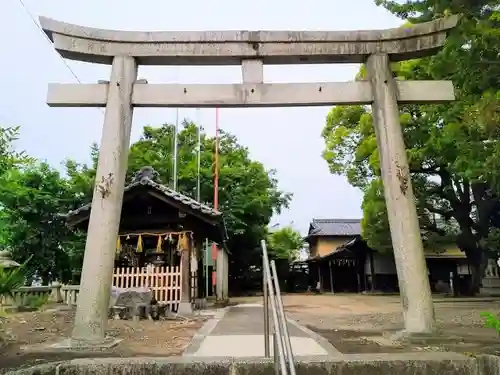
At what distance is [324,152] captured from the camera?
83.8ft

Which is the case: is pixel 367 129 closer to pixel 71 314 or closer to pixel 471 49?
pixel 471 49

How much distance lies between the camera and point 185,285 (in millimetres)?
13242

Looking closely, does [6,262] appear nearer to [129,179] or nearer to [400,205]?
[400,205]

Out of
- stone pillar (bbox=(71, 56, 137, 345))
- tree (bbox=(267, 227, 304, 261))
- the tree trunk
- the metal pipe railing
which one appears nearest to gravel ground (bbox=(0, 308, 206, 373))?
stone pillar (bbox=(71, 56, 137, 345))

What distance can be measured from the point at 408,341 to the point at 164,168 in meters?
23.5


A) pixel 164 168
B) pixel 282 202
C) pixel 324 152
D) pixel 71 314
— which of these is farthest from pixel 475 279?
pixel 71 314

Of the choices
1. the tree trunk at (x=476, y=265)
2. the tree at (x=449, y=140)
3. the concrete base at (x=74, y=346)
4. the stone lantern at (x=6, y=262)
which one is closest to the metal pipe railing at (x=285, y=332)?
the concrete base at (x=74, y=346)

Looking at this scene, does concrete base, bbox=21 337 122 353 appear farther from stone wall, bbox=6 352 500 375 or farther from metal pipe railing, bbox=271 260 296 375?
metal pipe railing, bbox=271 260 296 375

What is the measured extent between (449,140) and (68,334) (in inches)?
381

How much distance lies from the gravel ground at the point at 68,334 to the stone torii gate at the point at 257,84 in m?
2.30

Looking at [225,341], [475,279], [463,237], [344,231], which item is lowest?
[225,341]

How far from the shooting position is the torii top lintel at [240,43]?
7.46 meters

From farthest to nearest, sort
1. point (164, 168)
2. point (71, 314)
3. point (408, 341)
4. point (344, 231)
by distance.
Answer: point (344, 231) < point (164, 168) < point (71, 314) < point (408, 341)

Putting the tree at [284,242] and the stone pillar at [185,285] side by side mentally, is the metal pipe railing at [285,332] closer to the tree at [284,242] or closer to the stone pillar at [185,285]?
the stone pillar at [185,285]
